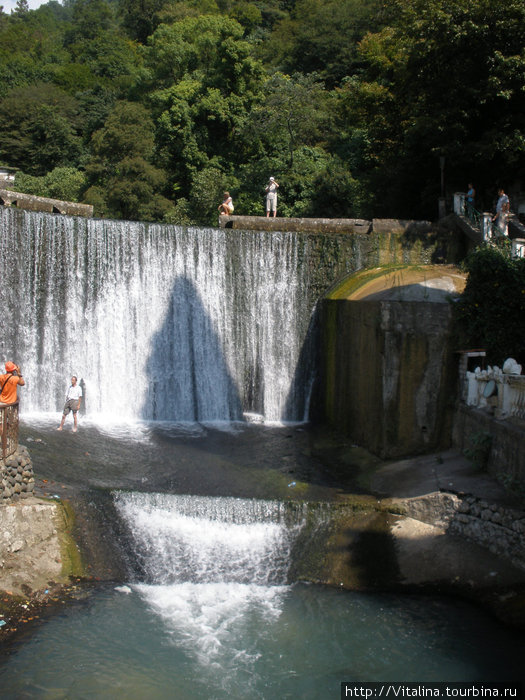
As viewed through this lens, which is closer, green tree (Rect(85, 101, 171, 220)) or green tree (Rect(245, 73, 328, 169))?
green tree (Rect(245, 73, 328, 169))

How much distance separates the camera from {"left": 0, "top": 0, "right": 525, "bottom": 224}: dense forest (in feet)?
60.1

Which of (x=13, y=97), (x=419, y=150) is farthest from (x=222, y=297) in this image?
(x=13, y=97)

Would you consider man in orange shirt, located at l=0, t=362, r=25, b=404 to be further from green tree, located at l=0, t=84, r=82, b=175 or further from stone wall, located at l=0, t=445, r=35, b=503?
green tree, located at l=0, t=84, r=82, b=175

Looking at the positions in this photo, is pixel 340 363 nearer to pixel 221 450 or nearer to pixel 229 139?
pixel 221 450

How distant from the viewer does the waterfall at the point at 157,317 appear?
52.6 ft

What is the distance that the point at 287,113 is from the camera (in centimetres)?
2614

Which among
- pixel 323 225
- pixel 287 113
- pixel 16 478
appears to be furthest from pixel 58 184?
pixel 16 478

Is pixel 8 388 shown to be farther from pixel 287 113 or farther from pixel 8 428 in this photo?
pixel 287 113

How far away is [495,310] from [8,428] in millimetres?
8935

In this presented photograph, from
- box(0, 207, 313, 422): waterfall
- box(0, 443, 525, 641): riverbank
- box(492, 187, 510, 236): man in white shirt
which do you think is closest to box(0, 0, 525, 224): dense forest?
box(492, 187, 510, 236): man in white shirt

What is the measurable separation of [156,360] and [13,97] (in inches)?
1107

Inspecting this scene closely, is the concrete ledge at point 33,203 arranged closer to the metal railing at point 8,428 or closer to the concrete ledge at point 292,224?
the concrete ledge at point 292,224

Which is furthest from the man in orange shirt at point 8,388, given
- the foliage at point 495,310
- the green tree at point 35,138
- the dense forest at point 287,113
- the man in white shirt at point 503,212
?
the green tree at point 35,138

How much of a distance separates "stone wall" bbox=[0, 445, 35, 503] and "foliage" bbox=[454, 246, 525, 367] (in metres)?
8.10
